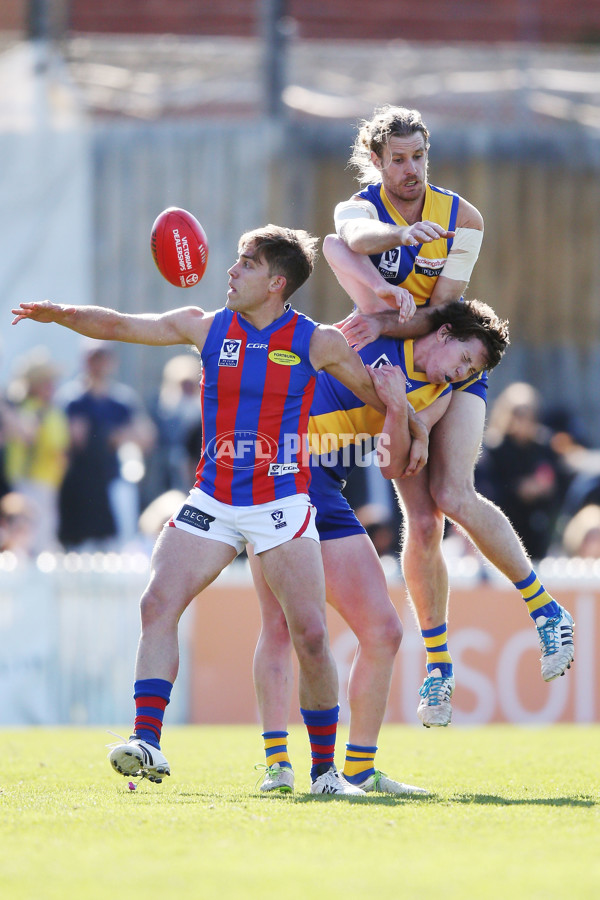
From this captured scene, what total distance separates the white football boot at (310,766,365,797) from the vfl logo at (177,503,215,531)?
1125 mm

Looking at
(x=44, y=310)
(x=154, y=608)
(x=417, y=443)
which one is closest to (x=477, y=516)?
(x=417, y=443)

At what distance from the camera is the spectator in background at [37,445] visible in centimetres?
1068

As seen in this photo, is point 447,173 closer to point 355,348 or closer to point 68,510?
point 68,510

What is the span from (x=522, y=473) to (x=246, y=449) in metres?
5.83

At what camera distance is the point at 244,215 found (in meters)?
13.8

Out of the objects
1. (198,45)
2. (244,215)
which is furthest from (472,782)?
(198,45)

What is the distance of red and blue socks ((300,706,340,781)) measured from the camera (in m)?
5.60

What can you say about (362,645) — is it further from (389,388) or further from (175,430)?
(175,430)

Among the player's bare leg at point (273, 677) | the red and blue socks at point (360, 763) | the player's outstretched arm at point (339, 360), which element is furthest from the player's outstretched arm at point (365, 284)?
the red and blue socks at point (360, 763)

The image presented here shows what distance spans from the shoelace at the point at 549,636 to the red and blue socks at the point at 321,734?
1.05 m

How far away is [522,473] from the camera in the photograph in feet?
36.0

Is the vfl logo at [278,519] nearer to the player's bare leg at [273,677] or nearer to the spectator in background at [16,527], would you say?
the player's bare leg at [273,677]

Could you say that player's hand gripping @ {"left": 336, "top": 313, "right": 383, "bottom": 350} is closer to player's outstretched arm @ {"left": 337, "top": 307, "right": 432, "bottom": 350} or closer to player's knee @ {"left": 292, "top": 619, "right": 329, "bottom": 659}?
player's outstretched arm @ {"left": 337, "top": 307, "right": 432, "bottom": 350}

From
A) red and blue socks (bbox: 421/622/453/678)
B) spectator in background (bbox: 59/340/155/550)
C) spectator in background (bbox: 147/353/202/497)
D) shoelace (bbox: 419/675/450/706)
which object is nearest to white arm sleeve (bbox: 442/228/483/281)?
red and blue socks (bbox: 421/622/453/678)
